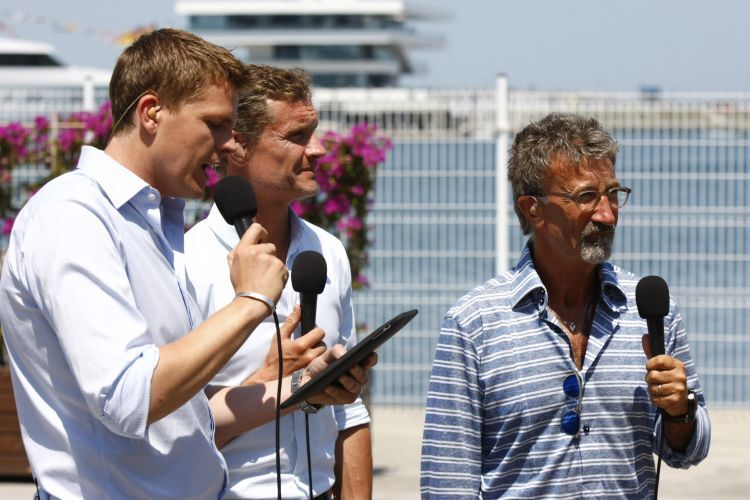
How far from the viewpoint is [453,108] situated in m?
9.92

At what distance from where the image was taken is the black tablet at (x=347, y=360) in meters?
2.79

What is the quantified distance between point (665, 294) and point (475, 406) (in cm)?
55

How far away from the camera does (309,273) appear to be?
10.2ft

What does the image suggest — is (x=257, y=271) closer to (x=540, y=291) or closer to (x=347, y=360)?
(x=347, y=360)

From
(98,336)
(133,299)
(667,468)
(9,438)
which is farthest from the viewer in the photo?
(667,468)

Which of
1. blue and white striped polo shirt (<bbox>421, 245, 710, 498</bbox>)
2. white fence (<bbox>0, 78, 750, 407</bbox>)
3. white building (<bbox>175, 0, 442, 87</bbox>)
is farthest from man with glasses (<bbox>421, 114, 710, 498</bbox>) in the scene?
white building (<bbox>175, 0, 442, 87</bbox>)

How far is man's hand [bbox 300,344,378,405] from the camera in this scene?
2.98 m

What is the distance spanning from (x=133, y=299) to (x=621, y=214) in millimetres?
7589

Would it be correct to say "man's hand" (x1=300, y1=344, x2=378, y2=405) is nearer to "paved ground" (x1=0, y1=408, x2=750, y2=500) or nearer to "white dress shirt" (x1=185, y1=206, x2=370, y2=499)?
"white dress shirt" (x1=185, y1=206, x2=370, y2=499)

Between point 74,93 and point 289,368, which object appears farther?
point 74,93

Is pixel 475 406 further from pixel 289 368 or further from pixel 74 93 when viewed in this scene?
pixel 74 93

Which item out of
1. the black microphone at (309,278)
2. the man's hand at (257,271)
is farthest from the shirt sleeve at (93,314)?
the black microphone at (309,278)

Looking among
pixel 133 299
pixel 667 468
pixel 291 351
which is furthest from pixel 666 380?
pixel 667 468

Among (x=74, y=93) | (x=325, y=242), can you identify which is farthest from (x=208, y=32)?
(x=325, y=242)
